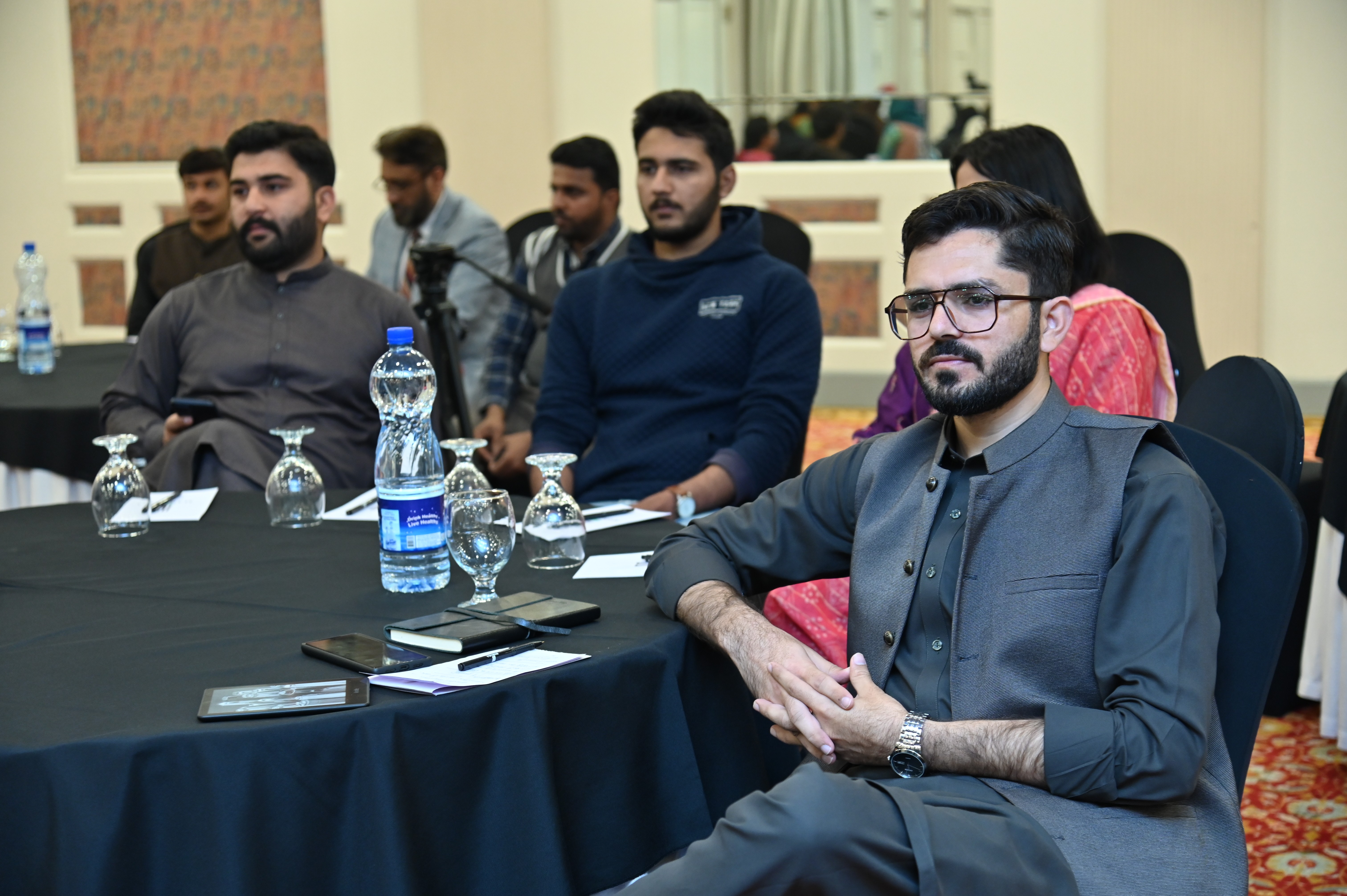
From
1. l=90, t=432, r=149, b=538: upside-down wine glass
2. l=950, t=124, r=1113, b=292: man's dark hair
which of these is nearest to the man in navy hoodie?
l=950, t=124, r=1113, b=292: man's dark hair

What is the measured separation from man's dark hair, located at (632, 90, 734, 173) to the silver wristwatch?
6.28 feet

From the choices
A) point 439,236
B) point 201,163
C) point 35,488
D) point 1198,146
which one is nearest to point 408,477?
point 35,488

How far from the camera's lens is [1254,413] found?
173cm

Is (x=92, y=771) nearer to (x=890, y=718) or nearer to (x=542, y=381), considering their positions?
(x=890, y=718)

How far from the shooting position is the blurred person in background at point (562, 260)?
156 inches

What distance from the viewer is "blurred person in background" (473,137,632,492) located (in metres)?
3.97

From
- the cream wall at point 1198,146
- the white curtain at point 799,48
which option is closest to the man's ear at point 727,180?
the cream wall at point 1198,146

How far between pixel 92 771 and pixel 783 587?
1.21m

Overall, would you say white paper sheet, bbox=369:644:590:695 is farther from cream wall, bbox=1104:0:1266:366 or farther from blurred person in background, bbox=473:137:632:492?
cream wall, bbox=1104:0:1266:366

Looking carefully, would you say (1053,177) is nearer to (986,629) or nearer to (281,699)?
(986,629)

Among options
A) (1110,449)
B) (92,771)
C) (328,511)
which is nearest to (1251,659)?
(1110,449)

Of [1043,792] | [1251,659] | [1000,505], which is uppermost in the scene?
[1000,505]

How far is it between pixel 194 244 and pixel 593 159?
2.14m

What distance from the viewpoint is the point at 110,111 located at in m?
7.65
